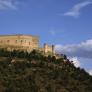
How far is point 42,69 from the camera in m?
129

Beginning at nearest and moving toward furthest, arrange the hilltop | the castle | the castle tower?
the hilltop, the castle, the castle tower

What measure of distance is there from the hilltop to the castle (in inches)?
64.0

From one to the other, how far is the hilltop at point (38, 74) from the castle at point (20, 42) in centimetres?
163

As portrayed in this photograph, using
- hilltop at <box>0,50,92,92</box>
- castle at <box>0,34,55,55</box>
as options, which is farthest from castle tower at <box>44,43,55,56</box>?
hilltop at <box>0,50,92,92</box>

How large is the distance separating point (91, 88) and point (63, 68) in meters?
9.13

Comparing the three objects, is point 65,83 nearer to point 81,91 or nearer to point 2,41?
point 81,91

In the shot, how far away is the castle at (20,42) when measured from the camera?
135500 millimetres

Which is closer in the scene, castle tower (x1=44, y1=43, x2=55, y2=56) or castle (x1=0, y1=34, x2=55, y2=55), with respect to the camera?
castle (x1=0, y1=34, x2=55, y2=55)

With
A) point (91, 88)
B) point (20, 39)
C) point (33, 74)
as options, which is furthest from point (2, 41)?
point (91, 88)

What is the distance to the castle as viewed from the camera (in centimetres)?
13550

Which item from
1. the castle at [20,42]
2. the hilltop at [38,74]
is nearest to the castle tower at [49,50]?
the castle at [20,42]

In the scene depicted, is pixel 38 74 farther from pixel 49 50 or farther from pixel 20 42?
pixel 49 50

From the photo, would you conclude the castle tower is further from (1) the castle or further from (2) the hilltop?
(2) the hilltop

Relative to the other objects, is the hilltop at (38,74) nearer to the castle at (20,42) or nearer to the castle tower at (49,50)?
the castle at (20,42)
